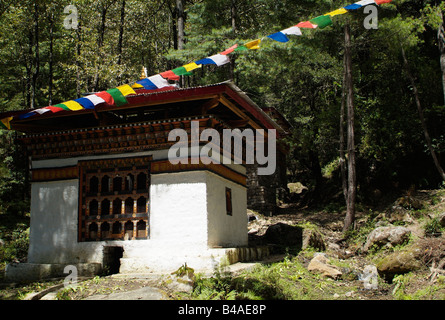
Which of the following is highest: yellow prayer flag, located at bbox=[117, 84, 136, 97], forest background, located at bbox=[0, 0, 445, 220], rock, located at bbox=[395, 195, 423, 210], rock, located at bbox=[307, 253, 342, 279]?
forest background, located at bbox=[0, 0, 445, 220]

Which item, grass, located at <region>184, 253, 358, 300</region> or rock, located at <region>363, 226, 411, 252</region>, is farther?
rock, located at <region>363, 226, 411, 252</region>

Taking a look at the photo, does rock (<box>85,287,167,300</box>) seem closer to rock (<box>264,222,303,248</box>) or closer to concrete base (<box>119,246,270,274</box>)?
concrete base (<box>119,246,270,274</box>)

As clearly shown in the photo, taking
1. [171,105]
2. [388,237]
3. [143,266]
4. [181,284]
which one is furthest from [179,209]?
[388,237]

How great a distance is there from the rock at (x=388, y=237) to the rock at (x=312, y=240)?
1.15 metres

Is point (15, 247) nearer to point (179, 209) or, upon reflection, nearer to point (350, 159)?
point (179, 209)

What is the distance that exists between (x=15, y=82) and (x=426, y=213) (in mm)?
20478

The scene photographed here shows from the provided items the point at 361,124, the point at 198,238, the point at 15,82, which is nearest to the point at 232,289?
the point at 198,238

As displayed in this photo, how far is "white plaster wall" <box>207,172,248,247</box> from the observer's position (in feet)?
25.8

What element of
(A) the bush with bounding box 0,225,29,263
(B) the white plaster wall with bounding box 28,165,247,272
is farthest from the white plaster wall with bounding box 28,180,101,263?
(A) the bush with bounding box 0,225,29,263

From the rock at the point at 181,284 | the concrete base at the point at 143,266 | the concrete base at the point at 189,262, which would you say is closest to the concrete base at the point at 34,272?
the concrete base at the point at 143,266

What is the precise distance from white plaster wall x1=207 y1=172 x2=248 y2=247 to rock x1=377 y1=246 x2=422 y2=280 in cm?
307

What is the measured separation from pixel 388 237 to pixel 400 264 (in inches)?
100

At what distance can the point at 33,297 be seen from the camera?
6.09m

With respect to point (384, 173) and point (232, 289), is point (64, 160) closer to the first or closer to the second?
point (232, 289)
